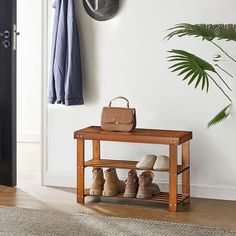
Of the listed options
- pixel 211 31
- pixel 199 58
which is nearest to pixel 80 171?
pixel 199 58

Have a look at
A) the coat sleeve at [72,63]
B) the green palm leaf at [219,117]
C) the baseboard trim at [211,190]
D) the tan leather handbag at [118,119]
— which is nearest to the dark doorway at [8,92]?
the coat sleeve at [72,63]

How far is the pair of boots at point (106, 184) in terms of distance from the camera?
4.86 meters

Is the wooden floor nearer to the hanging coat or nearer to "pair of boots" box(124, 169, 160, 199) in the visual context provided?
"pair of boots" box(124, 169, 160, 199)

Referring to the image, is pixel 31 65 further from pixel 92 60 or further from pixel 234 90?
pixel 234 90

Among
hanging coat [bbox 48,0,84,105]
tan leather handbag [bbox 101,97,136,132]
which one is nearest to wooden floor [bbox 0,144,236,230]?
tan leather handbag [bbox 101,97,136,132]

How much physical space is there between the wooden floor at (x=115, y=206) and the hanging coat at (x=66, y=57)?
678 millimetres

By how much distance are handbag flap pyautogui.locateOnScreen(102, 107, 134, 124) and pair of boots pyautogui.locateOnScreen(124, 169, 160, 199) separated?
1.17 ft

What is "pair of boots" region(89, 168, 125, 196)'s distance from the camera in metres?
4.86

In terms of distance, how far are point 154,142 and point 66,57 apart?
1005 mm

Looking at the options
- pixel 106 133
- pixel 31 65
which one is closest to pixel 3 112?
pixel 106 133

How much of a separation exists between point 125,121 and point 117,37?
72 cm

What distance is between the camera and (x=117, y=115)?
4.79 m

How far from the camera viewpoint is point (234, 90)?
4.88 metres

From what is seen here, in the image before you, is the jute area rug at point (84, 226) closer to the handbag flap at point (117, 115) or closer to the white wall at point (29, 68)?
the handbag flap at point (117, 115)
